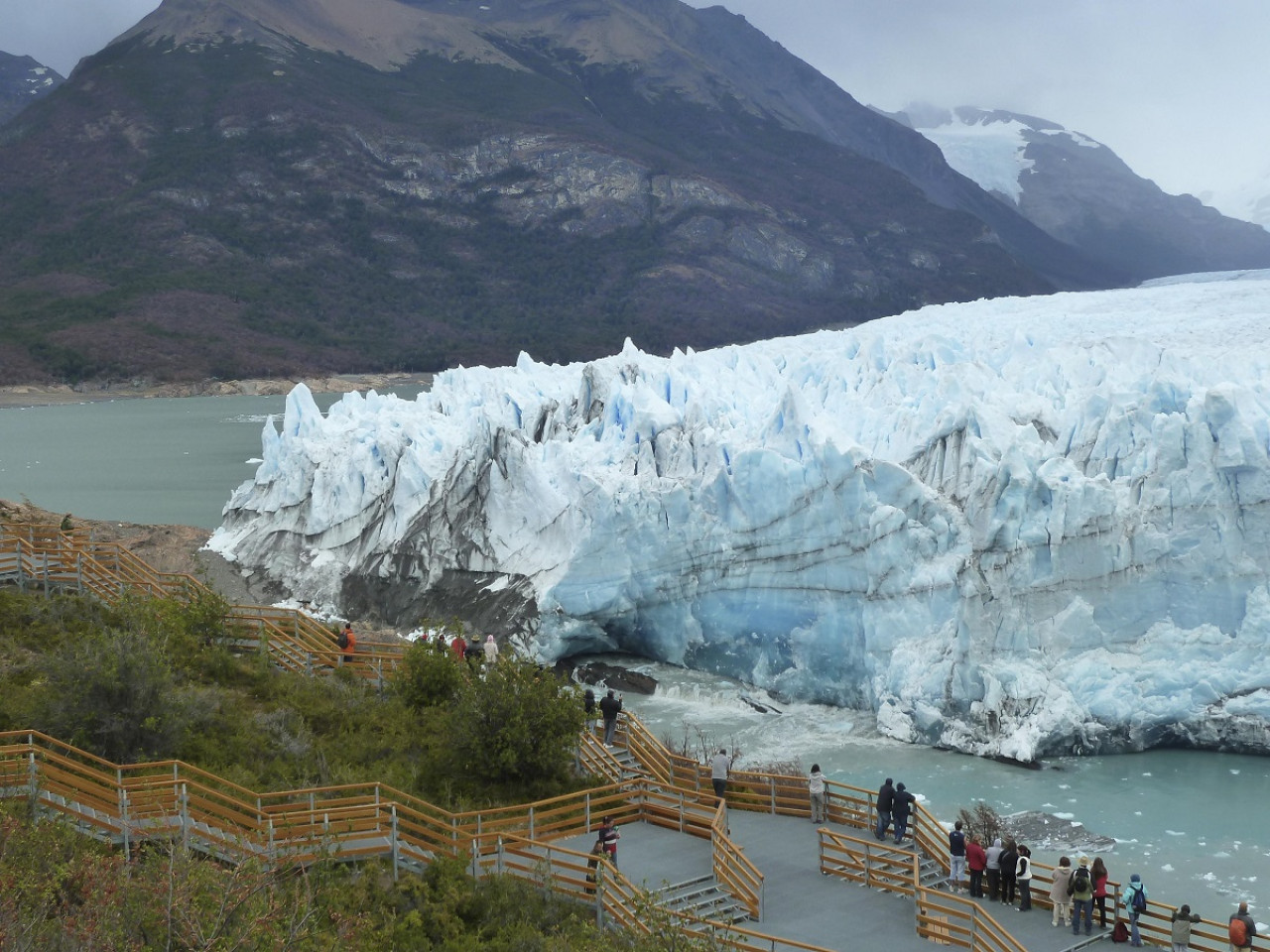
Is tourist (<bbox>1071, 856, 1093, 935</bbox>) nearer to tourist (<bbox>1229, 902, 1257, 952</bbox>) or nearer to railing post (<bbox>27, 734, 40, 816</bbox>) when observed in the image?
tourist (<bbox>1229, 902, 1257, 952</bbox>)

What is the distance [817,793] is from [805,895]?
1508 millimetres

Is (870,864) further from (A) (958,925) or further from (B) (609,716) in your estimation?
(B) (609,716)

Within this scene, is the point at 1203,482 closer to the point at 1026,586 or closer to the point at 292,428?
the point at 1026,586

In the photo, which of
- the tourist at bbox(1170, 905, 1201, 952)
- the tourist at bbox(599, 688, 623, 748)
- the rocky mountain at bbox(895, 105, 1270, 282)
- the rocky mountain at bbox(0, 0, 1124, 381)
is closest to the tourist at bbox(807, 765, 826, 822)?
the tourist at bbox(599, 688, 623, 748)

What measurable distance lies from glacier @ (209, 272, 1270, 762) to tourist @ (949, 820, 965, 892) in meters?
5.25

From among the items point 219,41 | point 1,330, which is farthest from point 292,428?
point 219,41

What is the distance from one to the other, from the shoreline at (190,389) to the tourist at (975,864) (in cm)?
6372

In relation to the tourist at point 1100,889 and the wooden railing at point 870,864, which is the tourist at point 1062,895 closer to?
the tourist at point 1100,889

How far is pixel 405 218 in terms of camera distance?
113 metres

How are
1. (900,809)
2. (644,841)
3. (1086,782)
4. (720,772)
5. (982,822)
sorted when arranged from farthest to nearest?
1. (1086,782)
2. (982,822)
3. (720,772)
4. (900,809)
5. (644,841)

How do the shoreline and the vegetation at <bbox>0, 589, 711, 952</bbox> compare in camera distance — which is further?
the shoreline

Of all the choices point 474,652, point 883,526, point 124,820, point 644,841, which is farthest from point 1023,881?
point 883,526

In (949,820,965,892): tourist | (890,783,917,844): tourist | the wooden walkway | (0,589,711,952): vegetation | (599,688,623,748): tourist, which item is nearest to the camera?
(0,589,711,952): vegetation

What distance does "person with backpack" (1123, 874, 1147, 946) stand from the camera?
991 cm
